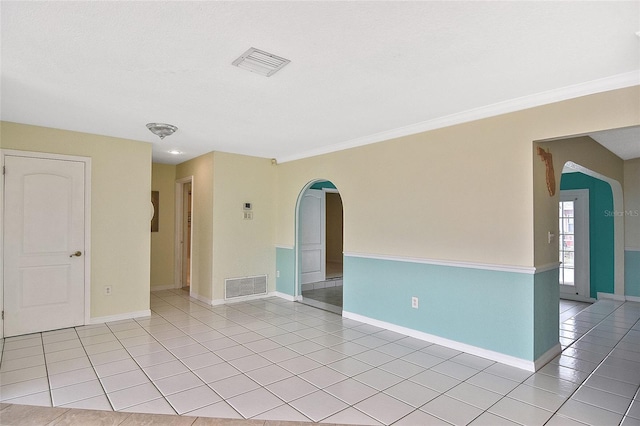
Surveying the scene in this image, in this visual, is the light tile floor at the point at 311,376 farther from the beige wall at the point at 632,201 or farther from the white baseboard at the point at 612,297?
the beige wall at the point at 632,201

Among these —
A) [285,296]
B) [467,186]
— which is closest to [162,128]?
[285,296]

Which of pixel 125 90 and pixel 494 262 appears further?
pixel 494 262

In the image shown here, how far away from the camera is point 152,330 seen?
13.9ft

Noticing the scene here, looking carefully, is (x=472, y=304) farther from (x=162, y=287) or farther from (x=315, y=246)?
(x=162, y=287)

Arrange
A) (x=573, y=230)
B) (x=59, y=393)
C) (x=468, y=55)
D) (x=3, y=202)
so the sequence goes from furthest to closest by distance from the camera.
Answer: (x=573, y=230) < (x=3, y=202) < (x=59, y=393) < (x=468, y=55)

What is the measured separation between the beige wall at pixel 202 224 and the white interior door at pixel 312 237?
1959 mm

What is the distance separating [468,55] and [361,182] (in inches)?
98.7

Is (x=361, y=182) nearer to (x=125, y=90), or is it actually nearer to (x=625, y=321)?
(x=125, y=90)

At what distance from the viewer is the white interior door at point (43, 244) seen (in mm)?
3963

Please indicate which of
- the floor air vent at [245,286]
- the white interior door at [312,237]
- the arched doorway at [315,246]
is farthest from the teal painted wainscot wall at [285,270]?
the white interior door at [312,237]

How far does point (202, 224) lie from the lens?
5895 mm

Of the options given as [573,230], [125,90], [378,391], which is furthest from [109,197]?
[573,230]

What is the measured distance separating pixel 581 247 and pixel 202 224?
677 cm

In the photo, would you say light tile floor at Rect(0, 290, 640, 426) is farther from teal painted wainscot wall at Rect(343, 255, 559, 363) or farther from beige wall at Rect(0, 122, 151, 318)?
beige wall at Rect(0, 122, 151, 318)
